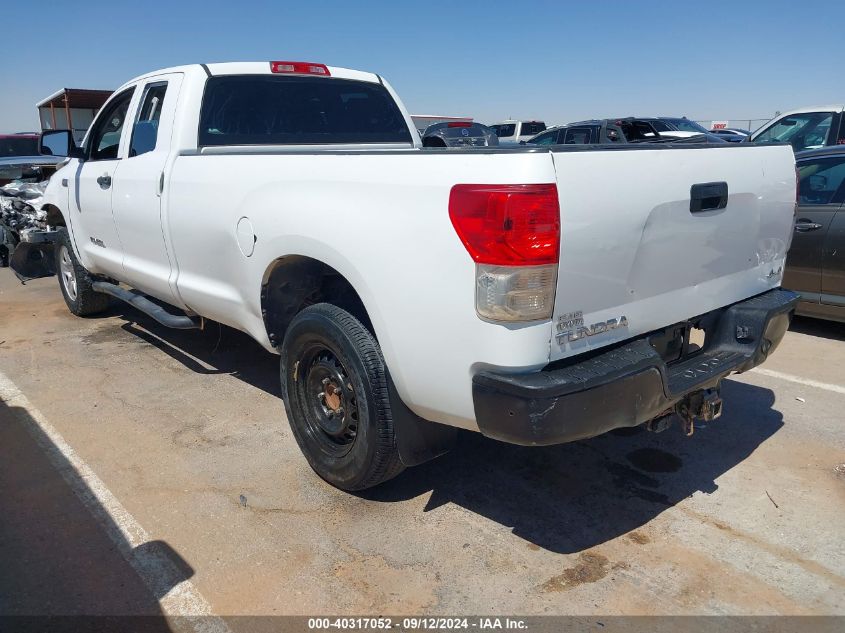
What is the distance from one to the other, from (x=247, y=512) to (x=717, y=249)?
2.54 meters

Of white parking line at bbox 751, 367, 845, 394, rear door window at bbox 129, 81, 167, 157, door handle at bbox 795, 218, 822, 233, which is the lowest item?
white parking line at bbox 751, 367, 845, 394

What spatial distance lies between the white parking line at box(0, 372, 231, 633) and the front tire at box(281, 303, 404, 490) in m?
0.86

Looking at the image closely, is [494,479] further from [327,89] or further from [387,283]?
[327,89]

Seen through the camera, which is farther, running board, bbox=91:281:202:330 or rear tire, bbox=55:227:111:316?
rear tire, bbox=55:227:111:316

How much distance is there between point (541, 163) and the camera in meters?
2.35

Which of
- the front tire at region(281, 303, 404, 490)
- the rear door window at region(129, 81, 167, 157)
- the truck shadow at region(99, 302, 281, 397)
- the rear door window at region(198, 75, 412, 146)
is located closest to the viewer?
the front tire at region(281, 303, 404, 490)

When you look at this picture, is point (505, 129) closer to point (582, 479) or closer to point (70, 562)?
point (582, 479)

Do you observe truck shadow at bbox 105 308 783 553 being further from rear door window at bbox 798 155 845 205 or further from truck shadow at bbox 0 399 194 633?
rear door window at bbox 798 155 845 205

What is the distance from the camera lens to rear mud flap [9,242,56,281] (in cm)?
728

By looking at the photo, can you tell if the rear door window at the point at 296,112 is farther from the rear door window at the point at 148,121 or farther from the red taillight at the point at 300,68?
the rear door window at the point at 148,121

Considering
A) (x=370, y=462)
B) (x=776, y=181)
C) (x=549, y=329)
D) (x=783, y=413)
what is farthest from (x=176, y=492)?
(x=783, y=413)

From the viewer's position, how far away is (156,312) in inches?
193

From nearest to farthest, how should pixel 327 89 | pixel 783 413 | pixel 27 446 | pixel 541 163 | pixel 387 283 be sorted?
pixel 541 163 → pixel 387 283 → pixel 27 446 → pixel 783 413 → pixel 327 89

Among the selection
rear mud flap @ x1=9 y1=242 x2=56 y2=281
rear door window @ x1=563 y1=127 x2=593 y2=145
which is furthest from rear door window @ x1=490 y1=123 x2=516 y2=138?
rear mud flap @ x1=9 y1=242 x2=56 y2=281
